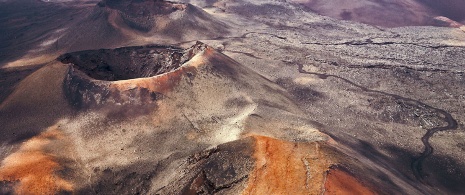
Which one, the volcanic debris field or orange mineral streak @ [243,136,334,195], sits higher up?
orange mineral streak @ [243,136,334,195]

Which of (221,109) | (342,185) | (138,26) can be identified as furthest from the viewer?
(138,26)

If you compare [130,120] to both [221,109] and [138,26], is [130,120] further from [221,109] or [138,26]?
[138,26]

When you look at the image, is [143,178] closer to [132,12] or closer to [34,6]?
[132,12]

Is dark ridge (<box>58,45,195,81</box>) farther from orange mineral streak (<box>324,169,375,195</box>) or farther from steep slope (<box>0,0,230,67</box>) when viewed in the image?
orange mineral streak (<box>324,169,375,195</box>)

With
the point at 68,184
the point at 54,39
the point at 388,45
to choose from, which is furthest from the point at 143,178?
the point at 388,45

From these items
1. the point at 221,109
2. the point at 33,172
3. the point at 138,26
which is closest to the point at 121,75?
the point at 221,109

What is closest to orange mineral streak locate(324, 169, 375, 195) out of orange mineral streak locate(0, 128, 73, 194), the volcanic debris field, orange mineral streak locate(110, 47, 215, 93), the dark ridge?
the volcanic debris field

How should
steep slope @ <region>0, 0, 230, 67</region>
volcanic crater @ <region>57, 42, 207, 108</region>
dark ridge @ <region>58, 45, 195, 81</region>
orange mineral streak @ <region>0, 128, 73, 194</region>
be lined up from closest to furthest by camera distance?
orange mineral streak @ <region>0, 128, 73, 194</region> < volcanic crater @ <region>57, 42, 207, 108</region> < dark ridge @ <region>58, 45, 195, 81</region> < steep slope @ <region>0, 0, 230, 67</region>

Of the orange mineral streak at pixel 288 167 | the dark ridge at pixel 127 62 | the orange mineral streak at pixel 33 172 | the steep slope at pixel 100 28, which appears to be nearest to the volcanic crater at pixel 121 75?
the dark ridge at pixel 127 62
